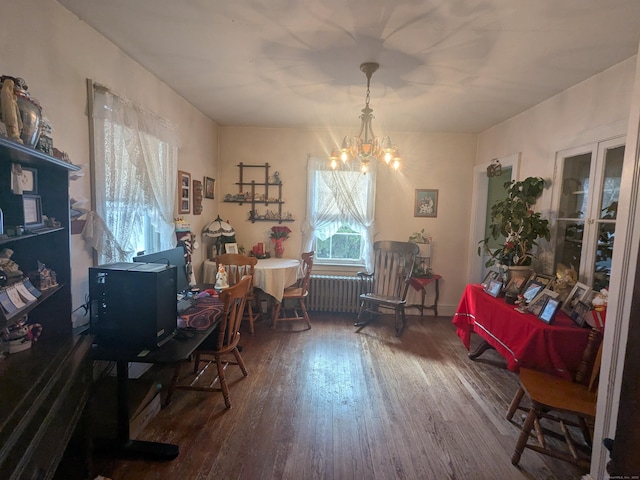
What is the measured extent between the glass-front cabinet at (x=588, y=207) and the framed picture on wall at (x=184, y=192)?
3.48 meters

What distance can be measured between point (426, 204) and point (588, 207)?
202cm

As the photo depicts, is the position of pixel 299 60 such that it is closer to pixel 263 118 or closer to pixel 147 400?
pixel 263 118

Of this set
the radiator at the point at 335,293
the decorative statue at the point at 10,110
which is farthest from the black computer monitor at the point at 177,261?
the radiator at the point at 335,293

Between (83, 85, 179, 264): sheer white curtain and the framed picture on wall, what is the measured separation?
34 centimetres

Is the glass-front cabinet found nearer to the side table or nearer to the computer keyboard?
the side table

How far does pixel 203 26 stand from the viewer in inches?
74.9

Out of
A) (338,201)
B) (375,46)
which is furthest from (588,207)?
(338,201)

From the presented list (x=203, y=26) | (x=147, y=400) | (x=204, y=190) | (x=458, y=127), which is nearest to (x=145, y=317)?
(x=147, y=400)

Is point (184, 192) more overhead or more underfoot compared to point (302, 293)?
more overhead

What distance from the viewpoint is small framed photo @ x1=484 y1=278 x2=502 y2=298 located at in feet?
9.18

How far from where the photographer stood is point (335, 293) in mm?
4281

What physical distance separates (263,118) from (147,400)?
310 cm

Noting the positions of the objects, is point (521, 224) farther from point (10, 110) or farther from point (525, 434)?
point (10, 110)

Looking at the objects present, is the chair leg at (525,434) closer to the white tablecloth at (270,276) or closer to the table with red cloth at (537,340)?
the table with red cloth at (537,340)
